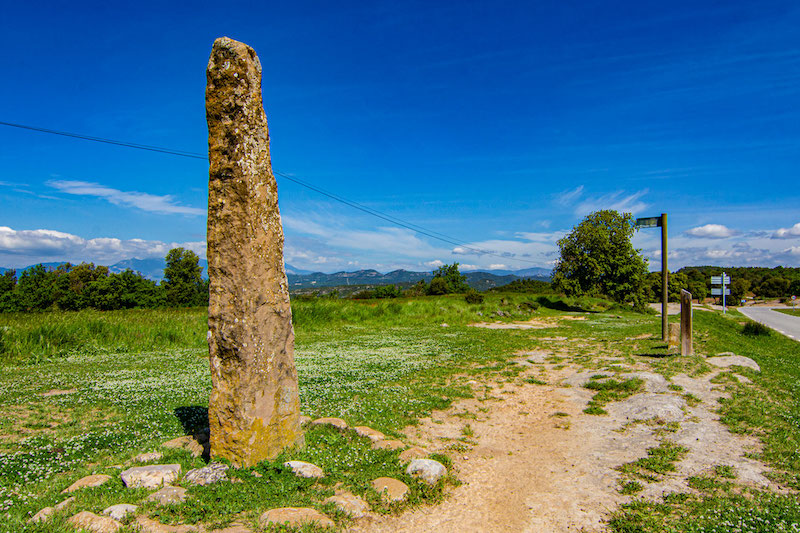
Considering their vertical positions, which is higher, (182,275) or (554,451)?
(182,275)

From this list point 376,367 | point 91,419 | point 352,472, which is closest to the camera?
point 352,472

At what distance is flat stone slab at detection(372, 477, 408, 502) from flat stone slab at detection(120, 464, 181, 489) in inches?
105

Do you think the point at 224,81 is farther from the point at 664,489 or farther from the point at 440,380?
the point at 440,380

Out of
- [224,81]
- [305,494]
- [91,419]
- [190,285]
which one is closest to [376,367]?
[91,419]

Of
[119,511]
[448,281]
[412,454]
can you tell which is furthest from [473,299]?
[119,511]

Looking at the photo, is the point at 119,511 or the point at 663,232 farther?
the point at 663,232

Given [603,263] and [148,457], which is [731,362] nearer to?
[148,457]

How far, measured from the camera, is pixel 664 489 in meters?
5.77

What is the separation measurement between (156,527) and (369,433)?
11.9 feet

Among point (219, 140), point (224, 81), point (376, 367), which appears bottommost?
point (376, 367)

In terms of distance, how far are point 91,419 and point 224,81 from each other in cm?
726

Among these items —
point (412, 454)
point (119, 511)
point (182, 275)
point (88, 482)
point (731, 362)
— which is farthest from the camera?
point (182, 275)

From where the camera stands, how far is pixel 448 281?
66.2 m

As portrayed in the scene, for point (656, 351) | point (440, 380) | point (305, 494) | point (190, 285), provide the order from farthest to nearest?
point (190, 285) < point (656, 351) < point (440, 380) < point (305, 494)
